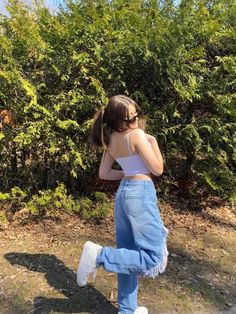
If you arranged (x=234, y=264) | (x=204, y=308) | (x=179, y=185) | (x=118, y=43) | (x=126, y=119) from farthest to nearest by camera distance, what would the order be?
(x=179, y=185)
(x=118, y=43)
(x=234, y=264)
(x=204, y=308)
(x=126, y=119)

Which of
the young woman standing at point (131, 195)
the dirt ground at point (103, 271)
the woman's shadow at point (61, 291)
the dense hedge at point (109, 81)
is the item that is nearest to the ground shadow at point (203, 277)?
the dirt ground at point (103, 271)

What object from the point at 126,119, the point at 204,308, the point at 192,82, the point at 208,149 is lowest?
the point at 204,308

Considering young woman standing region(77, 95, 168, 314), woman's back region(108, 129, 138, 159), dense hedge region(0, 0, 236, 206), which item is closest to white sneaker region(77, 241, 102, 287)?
young woman standing region(77, 95, 168, 314)

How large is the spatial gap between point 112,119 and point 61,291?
1672 mm

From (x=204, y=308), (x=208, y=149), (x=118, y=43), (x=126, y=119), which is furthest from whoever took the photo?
(x=208, y=149)

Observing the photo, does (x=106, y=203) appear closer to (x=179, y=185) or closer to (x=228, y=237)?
(x=179, y=185)

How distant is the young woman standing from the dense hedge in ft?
5.73

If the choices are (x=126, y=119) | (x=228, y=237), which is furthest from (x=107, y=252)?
(x=228, y=237)

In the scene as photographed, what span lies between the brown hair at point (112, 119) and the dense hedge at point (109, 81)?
165 centimetres

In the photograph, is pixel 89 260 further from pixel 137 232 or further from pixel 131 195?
pixel 131 195

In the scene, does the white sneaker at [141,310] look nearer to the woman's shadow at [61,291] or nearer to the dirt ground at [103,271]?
the dirt ground at [103,271]

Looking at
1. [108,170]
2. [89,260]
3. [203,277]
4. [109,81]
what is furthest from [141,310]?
[109,81]

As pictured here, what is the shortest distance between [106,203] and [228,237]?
1.41 m

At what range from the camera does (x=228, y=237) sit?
5340 mm
